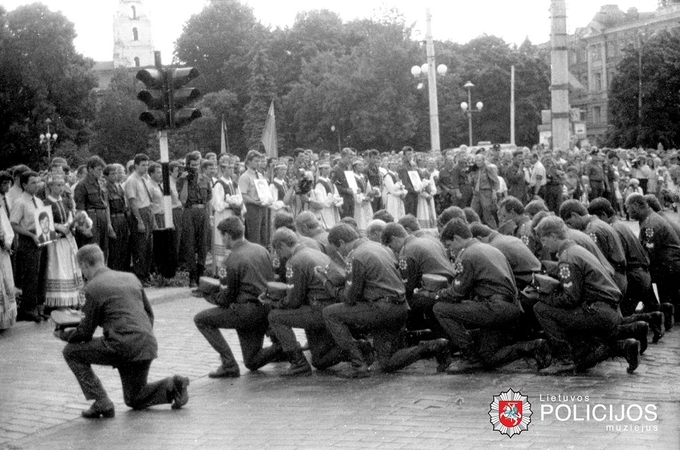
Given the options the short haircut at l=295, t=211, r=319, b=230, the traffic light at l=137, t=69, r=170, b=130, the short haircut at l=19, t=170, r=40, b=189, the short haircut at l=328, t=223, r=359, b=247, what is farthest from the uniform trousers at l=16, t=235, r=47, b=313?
the short haircut at l=328, t=223, r=359, b=247

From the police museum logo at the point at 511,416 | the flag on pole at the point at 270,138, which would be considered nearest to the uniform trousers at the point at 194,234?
the flag on pole at the point at 270,138

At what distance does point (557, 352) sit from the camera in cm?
1039

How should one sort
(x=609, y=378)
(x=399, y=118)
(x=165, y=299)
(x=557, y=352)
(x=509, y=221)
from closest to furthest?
(x=609, y=378), (x=557, y=352), (x=509, y=221), (x=165, y=299), (x=399, y=118)

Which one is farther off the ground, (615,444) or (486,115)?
(486,115)

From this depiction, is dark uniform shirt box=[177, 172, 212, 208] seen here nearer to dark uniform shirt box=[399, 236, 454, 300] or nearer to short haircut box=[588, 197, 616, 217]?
dark uniform shirt box=[399, 236, 454, 300]

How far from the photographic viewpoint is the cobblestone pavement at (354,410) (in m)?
7.80

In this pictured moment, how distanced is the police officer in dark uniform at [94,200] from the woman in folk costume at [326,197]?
461cm

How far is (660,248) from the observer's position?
1280 centimetres

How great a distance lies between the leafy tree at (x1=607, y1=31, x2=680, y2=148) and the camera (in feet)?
208

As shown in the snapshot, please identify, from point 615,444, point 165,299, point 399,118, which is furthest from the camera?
point 399,118

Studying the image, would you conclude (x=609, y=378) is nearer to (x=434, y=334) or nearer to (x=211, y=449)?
(x=434, y=334)

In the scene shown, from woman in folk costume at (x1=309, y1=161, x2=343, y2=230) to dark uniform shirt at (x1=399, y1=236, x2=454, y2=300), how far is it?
331 inches

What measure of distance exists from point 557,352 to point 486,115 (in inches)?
2741

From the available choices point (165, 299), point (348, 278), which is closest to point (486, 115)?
point (165, 299)
